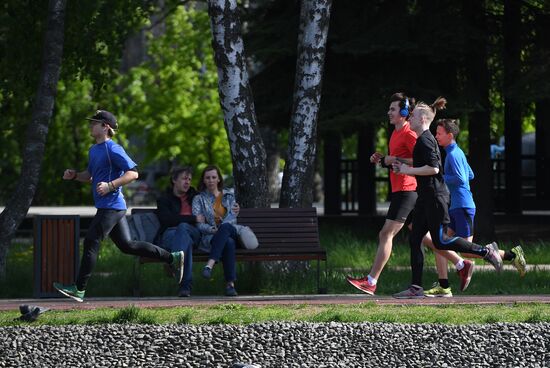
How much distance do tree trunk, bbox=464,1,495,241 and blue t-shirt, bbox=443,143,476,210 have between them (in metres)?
7.85

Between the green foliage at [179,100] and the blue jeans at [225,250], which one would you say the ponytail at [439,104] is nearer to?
the blue jeans at [225,250]

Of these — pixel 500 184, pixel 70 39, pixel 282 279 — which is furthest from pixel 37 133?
pixel 500 184

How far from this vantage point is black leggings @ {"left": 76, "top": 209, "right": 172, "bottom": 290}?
1273 cm

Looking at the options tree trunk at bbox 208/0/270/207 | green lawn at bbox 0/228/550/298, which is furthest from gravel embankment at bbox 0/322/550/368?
tree trunk at bbox 208/0/270/207

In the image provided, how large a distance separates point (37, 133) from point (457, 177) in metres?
5.11

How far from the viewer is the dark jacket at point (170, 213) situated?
13.9 meters

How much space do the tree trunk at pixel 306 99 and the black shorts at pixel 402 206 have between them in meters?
2.82

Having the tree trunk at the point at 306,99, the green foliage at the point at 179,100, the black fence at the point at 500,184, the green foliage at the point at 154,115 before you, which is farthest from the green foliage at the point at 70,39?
the green foliage at the point at 179,100

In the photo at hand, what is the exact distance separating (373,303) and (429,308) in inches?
23.3

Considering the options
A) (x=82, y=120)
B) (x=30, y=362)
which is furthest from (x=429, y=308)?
(x=82, y=120)

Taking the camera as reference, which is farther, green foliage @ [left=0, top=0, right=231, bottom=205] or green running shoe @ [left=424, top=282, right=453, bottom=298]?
green foliage @ [left=0, top=0, right=231, bottom=205]

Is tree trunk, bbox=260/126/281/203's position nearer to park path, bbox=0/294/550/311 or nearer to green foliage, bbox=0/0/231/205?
green foliage, bbox=0/0/231/205

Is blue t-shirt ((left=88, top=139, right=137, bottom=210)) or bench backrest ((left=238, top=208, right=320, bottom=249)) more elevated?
blue t-shirt ((left=88, top=139, right=137, bottom=210))

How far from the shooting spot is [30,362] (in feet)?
33.9
